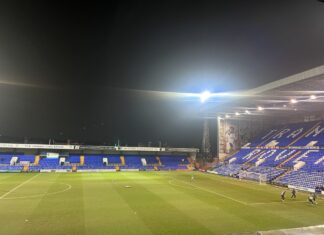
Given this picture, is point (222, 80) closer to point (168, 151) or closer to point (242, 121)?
point (242, 121)

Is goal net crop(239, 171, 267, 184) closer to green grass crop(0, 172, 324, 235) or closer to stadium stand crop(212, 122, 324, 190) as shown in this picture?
stadium stand crop(212, 122, 324, 190)

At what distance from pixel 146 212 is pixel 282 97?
87.2 ft

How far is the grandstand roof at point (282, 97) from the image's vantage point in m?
29.0

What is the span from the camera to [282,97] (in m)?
38.2

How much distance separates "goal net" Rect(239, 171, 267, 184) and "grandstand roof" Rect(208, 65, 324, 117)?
34.9 feet

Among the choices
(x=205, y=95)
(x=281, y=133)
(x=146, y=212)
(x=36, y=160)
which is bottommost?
(x=146, y=212)

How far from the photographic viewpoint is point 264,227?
16.7m

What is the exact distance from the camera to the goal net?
39675mm

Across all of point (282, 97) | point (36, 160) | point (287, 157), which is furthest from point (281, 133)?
point (36, 160)


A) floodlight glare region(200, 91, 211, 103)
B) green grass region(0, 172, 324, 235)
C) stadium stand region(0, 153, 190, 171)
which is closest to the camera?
green grass region(0, 172, 324, 235)

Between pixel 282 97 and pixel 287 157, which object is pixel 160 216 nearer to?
pixel 282 97

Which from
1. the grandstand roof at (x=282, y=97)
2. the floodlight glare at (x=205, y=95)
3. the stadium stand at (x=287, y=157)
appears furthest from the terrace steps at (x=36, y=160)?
the floodlight glare at (x=205, y=95)

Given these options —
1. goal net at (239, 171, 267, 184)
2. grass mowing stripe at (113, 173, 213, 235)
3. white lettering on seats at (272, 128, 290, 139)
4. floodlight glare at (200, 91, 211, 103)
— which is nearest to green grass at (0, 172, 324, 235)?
grass mowing stripe at (113, 173, 213, 235)

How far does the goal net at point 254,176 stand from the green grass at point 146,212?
10.2 meters
